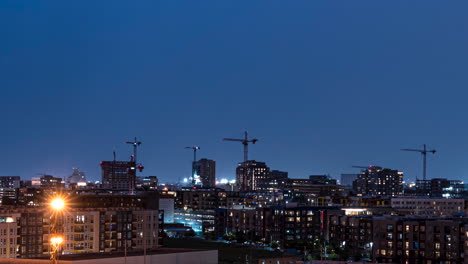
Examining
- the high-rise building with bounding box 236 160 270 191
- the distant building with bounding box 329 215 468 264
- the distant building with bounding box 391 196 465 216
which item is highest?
the high-rise building with bounding box 236 160 270 191

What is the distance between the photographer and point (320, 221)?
72062 millimetres

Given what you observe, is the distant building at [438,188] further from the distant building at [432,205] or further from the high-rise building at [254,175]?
the distant building at [432,205]

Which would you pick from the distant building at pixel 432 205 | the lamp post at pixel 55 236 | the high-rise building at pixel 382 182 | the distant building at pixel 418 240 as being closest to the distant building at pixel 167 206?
the distant building at pixel 432 205

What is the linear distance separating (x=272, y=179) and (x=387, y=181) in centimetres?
3257

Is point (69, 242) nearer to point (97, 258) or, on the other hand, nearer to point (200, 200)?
point (97, 258)

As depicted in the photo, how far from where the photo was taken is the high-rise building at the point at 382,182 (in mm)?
154000

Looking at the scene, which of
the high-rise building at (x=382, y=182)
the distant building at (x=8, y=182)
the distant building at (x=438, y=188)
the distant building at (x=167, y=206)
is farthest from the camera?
the high-rise building at (x=382, y=182)

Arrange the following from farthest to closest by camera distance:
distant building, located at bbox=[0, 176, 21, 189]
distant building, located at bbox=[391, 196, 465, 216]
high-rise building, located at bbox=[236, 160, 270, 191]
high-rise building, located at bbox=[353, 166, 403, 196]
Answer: high-rise building, located at bbox=[236, 160, 270, 191] < high-rise building, located at bbox=[353, 166, 403, 196] < distant building, located at bbox=[0, 176, 21, 189] < distant building, located at bbox=[391, 196, 465, 216]

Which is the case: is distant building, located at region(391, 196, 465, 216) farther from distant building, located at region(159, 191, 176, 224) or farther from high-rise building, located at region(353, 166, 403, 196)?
high-rise building, located at region(353, 166, 403, 196)

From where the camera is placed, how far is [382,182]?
507 ft

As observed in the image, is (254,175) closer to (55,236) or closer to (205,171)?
(205,171)

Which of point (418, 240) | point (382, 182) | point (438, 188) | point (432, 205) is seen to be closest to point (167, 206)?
point (432, 205)

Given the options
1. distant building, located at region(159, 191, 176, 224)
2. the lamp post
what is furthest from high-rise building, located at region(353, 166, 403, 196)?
the lamp post

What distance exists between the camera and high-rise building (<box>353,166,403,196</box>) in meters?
154
